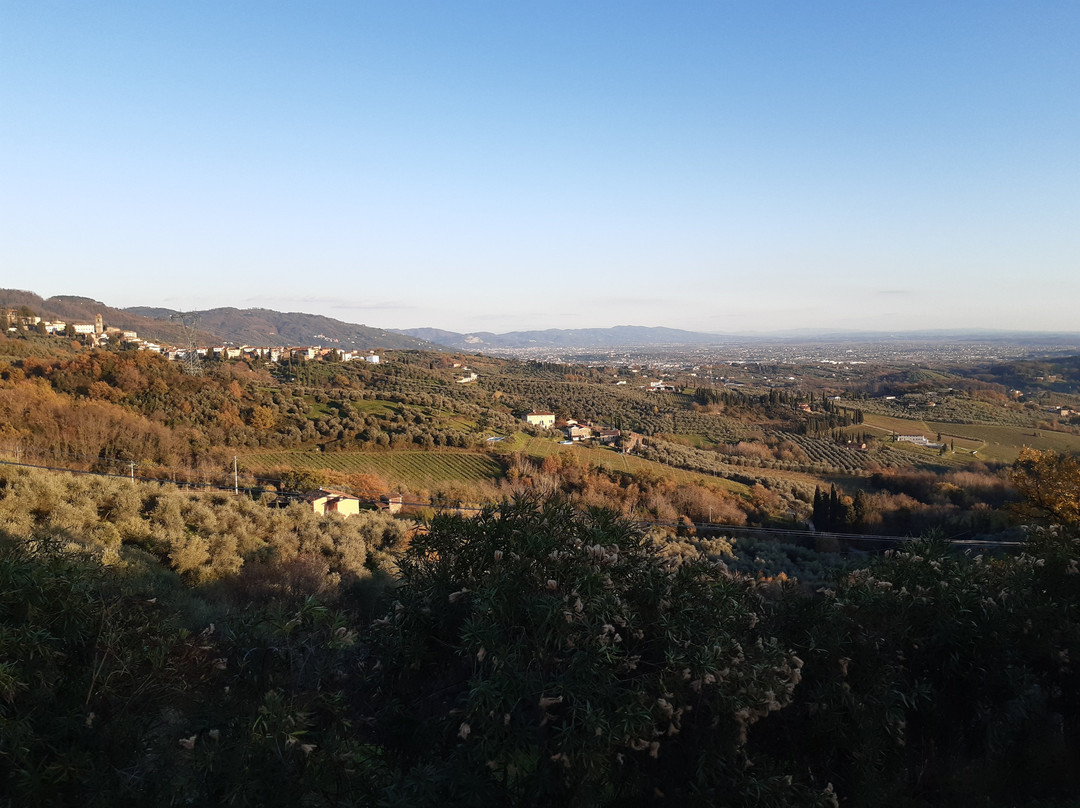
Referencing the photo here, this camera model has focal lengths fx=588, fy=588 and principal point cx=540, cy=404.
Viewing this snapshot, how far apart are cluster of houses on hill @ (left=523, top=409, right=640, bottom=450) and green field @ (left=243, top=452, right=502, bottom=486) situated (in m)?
13.4

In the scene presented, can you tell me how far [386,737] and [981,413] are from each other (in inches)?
Result: 3148

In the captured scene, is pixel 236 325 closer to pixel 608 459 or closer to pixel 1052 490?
pixel 608 459

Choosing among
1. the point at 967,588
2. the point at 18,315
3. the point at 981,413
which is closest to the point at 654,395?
the point at 981,413

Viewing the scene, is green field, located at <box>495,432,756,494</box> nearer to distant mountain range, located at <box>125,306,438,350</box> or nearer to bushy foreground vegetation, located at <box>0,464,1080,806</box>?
bushy foreground vegetation, located at <box>0,464,1080,806</box>

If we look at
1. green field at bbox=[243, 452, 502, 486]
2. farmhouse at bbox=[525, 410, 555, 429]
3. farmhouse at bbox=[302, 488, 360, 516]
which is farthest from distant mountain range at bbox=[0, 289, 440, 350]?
farmhouse at bbox=[302, 488, 360, 516]

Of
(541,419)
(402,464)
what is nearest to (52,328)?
(402,464)

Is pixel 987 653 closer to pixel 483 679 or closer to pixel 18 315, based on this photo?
pixel 483 679

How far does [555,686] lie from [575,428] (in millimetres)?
46443

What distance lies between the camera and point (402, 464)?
114 feet

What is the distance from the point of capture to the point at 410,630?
13.4ft

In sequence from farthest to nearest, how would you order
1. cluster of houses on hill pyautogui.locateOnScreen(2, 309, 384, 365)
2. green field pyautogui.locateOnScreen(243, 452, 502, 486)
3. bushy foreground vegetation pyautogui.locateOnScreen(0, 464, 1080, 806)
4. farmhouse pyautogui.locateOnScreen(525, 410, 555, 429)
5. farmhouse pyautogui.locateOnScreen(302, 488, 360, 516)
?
cluster of houses on hill pyautogui.locateOnScreen(2, 309, 384, 365), farmhouse pyautogui.locateOnScreen(525, 410, 555, 429), green field pyautogui.locateOnScreen(243, 452, 502, 486), farmhouse pyautogui.locateOnScreen(302, 488, 360, 516), bushy foreground vegetation pyautogui.locateOnScreen(0, 464, 1080, 806)

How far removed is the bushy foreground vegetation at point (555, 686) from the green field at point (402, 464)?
27.3 meters

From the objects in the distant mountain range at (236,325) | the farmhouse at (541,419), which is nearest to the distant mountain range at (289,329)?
the distant mountain range at (236,325)

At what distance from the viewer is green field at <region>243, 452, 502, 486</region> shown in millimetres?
31250
